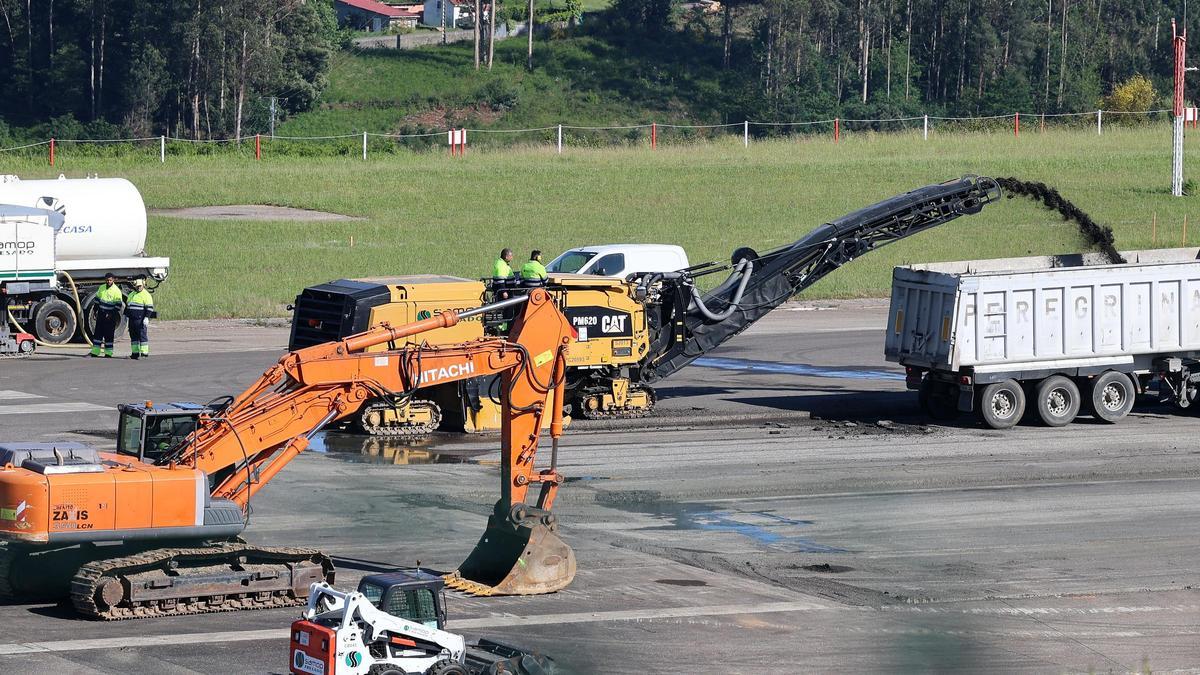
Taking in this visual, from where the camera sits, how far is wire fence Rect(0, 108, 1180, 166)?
69375 mm

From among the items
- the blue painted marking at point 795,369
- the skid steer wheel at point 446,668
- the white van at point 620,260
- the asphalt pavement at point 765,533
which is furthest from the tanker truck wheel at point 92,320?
the skid steer wheel at point 446,668

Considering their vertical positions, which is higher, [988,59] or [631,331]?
[988,59]

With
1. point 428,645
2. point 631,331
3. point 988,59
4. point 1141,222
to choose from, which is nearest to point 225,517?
point 428,645

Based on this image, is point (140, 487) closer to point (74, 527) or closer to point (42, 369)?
point (74, 527)

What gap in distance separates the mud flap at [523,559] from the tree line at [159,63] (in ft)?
250

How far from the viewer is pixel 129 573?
15656mm

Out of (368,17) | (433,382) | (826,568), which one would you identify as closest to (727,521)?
(826,568)

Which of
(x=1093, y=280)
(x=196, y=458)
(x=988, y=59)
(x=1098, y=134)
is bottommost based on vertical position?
(x=196, y=458)

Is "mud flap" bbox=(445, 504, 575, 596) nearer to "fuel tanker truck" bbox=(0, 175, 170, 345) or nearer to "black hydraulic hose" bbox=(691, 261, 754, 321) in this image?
"black hydraulic hose" bbox=(691, 261, 754, 321)

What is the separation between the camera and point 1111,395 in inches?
1099

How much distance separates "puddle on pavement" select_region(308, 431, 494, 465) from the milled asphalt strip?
27.8 ft

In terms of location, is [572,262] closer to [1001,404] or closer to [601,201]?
[1001,404]

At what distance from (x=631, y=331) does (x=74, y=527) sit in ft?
44.9

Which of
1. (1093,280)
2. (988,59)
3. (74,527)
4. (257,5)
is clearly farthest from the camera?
(988,59)
